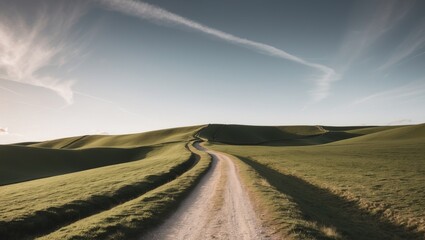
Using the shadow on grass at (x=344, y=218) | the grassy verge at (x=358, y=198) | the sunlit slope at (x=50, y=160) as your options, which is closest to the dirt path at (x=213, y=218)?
the grassy verge at (x=358, y=198)

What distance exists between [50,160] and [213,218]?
6958 cm

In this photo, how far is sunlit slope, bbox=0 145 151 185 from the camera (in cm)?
6203

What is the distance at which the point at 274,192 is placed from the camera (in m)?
23.0

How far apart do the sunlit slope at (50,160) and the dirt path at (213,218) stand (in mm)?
50243

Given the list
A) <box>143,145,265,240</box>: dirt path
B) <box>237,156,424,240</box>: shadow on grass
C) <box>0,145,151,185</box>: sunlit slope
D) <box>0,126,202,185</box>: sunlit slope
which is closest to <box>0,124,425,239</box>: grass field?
<box>237,156,424,240</box>: shadow on grass

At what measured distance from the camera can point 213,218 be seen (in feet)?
54.9

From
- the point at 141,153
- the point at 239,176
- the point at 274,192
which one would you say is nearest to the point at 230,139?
the point at 141,153

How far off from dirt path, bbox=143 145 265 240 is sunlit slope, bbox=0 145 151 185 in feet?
165

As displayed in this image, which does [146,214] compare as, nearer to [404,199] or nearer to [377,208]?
[377,208]

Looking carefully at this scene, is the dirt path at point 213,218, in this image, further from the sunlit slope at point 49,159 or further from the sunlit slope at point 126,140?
the sunlit slope at point 126,140

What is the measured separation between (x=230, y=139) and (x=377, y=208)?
10793 centimetres

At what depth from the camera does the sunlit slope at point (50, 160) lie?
6203cm

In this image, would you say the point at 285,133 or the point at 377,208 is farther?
the point at 285,133

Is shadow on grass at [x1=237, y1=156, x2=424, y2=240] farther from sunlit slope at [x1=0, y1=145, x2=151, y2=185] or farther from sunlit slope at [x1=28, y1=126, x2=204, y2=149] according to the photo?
sunlit slope at [x1=28, y1=126, x2=204, y2=149]
